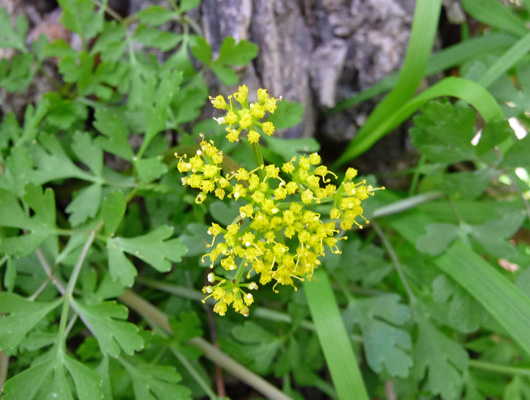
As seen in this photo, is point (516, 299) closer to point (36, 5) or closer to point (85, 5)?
point (85, 5)

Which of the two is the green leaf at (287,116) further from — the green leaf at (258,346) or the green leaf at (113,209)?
the green leaf at (258,346)

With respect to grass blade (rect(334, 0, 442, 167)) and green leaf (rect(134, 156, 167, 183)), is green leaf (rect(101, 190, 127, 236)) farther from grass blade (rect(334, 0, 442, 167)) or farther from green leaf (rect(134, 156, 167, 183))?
grass blade (rect(334, 0, 442, 167))

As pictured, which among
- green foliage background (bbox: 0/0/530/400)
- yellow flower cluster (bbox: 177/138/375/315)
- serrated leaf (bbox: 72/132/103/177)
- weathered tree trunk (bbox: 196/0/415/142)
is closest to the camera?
yellow flower cluster (bbox: 177/138/375/315)

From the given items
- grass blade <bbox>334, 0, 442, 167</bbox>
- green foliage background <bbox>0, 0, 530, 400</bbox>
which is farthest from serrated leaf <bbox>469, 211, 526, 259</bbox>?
grass blade <bbox>334, 0, 442, 167</bbox>

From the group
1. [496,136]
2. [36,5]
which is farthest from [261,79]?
[36,5]

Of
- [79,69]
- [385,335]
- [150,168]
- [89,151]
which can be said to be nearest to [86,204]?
[89,151]

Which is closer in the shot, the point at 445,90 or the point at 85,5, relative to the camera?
the point at 445,90
